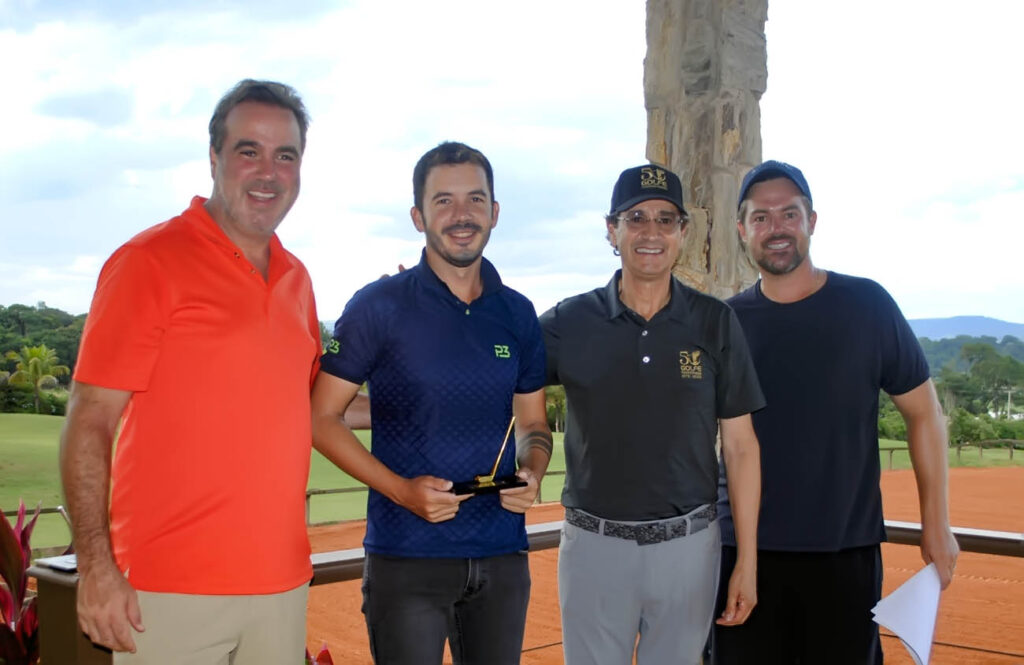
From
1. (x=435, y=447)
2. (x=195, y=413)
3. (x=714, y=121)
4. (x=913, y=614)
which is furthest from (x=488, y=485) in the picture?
(x=714, y=121)

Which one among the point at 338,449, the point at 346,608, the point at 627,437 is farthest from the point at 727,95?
the point at 346,608

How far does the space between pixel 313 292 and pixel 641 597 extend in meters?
1.15

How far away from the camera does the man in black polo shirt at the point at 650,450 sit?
2.32 metres

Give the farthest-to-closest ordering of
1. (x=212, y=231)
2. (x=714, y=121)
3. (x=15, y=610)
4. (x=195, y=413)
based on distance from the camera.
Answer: (x=714, y=121)
(x=15, y=610)
(x=212, y=231)
(x=195, y=413)

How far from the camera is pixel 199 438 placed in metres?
1.82

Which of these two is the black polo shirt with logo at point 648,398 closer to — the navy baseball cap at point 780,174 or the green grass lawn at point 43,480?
the navy baseball cap at point 780,174

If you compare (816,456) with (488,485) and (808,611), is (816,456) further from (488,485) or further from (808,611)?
(488,485)

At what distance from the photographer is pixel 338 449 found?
207cm

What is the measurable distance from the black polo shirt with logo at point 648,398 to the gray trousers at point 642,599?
100 mm

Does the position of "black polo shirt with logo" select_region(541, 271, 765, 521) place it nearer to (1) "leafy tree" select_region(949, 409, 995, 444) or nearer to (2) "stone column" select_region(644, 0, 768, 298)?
(2) "stone column" select_region(644, 0, 768, 298)

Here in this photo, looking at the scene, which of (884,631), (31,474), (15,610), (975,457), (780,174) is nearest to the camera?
(780,174)

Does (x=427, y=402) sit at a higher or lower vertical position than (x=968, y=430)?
higher

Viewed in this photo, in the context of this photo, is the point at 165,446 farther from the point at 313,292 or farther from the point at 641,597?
the point at 641,597

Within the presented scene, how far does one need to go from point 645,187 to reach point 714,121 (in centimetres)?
215
